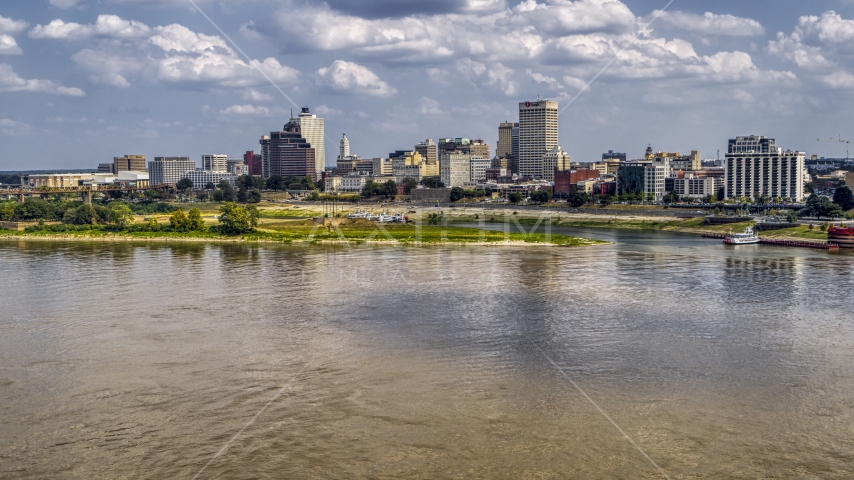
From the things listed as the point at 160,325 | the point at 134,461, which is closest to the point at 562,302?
the point at 160,325

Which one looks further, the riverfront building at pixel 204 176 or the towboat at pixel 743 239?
the riverfront building at pixel 204 176

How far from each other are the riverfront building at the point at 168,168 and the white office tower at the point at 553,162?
83.7m

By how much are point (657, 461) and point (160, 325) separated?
14.7m

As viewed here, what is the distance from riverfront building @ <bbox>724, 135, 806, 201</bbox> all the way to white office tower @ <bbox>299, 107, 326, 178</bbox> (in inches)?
4217

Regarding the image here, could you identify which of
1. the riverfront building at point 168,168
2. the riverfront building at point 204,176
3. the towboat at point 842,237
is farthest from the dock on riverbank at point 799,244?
the riverfront building at point 168,168

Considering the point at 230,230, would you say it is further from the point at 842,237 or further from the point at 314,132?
the point at 314,132

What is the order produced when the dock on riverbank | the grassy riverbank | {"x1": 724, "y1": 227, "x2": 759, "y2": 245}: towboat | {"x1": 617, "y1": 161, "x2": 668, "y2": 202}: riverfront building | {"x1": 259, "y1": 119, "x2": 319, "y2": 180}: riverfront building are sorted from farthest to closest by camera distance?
{"x1": 259, "y1": 119, "x2": 319, "y2": 180}: riverfront building
{"x1": 617, "y1": 161, "x2": 668, "y2": 202}: riverfront building
{"x1": 724, "y1": 227, "x2": 759, "y2": 245}: towboat
the grassy riverbank
the dock on riverbank

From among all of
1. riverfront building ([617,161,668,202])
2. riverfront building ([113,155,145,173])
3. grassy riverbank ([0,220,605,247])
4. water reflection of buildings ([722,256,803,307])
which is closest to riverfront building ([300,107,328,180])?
riverfront building ([113,155,145,173])

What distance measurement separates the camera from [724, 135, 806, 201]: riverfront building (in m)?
88.3

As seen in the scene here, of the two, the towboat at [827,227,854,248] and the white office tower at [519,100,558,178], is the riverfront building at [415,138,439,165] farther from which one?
the towboat at [827,227,854,248]

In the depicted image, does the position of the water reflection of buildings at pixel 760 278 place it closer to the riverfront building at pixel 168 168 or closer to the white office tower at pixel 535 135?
the white office tower at pixel 535 135

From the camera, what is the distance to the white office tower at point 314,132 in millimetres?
186125

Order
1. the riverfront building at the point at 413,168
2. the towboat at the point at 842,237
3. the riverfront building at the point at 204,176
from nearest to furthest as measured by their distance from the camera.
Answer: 1. the towboat at the point at 842,237
2. the riverfront building at the point at 413,168
3. the riverfront building at the point at 204,176

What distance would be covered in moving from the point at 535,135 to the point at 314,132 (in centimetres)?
5414
